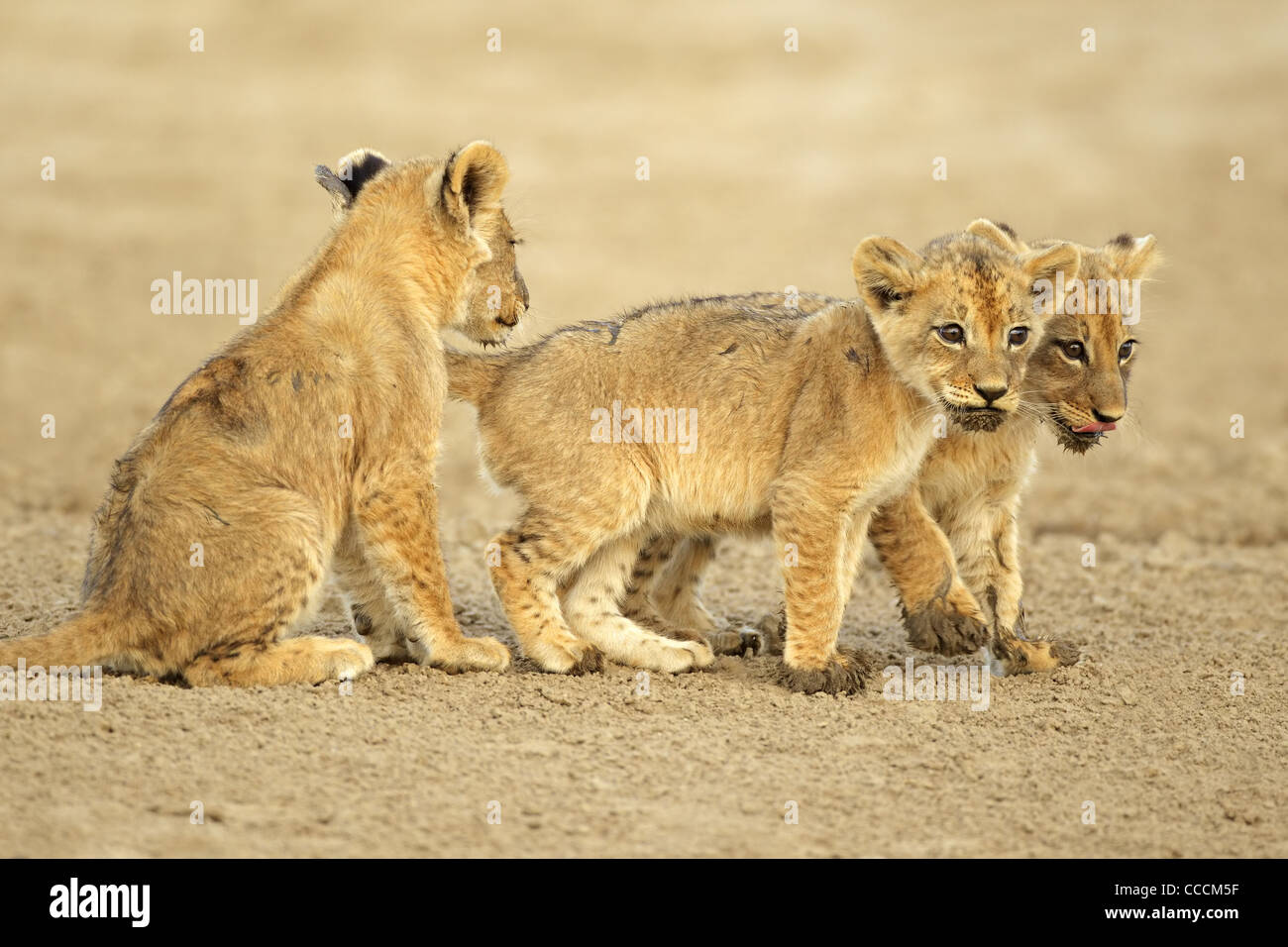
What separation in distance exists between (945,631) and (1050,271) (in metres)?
1.72

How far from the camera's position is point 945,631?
688 cm

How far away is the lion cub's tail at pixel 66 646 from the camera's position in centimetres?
576

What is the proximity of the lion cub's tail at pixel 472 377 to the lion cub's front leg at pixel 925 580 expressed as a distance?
198 centimetres

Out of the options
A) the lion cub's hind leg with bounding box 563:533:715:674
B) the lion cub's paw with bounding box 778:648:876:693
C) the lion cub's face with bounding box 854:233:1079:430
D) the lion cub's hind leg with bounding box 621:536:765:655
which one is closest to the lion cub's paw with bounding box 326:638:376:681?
the lion cub's hind leg with bounding box 563:533:715:674

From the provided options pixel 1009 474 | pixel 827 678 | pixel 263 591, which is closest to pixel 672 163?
pixel 1009 474

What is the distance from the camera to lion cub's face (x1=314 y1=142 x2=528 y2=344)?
6.85 m

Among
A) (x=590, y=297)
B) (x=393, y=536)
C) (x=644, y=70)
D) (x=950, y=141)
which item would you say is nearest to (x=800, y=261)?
(x=590, y=297)

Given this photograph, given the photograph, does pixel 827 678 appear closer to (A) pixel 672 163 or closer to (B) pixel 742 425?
(B) pixel 742 425

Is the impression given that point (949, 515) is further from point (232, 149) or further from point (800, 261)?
point (232, 149)

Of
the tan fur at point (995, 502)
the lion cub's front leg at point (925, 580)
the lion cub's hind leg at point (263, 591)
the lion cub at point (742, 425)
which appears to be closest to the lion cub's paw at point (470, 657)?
the lion cub at point (742, 425)

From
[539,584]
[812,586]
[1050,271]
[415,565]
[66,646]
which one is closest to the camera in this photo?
[66,646]

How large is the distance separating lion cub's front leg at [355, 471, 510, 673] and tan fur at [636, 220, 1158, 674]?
1.32m

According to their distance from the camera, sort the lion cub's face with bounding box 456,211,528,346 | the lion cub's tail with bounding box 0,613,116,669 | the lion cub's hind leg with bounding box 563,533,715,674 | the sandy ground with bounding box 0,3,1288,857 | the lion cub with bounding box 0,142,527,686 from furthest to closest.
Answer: the lion cub's face with bounding box 456,211,528,346, the lion cub's hind leg with bounding box 563,533,715,674, the lion cub with bounding box 0,142,527,686, the lion cub's tail with bounding box 0,613,116,669, the sandy ground with bounding box 0,3,1288,857

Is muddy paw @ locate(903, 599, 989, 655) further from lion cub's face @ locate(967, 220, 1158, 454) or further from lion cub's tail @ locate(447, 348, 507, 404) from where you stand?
lion cub's tail @ locate(447, 348, 507, 404)
